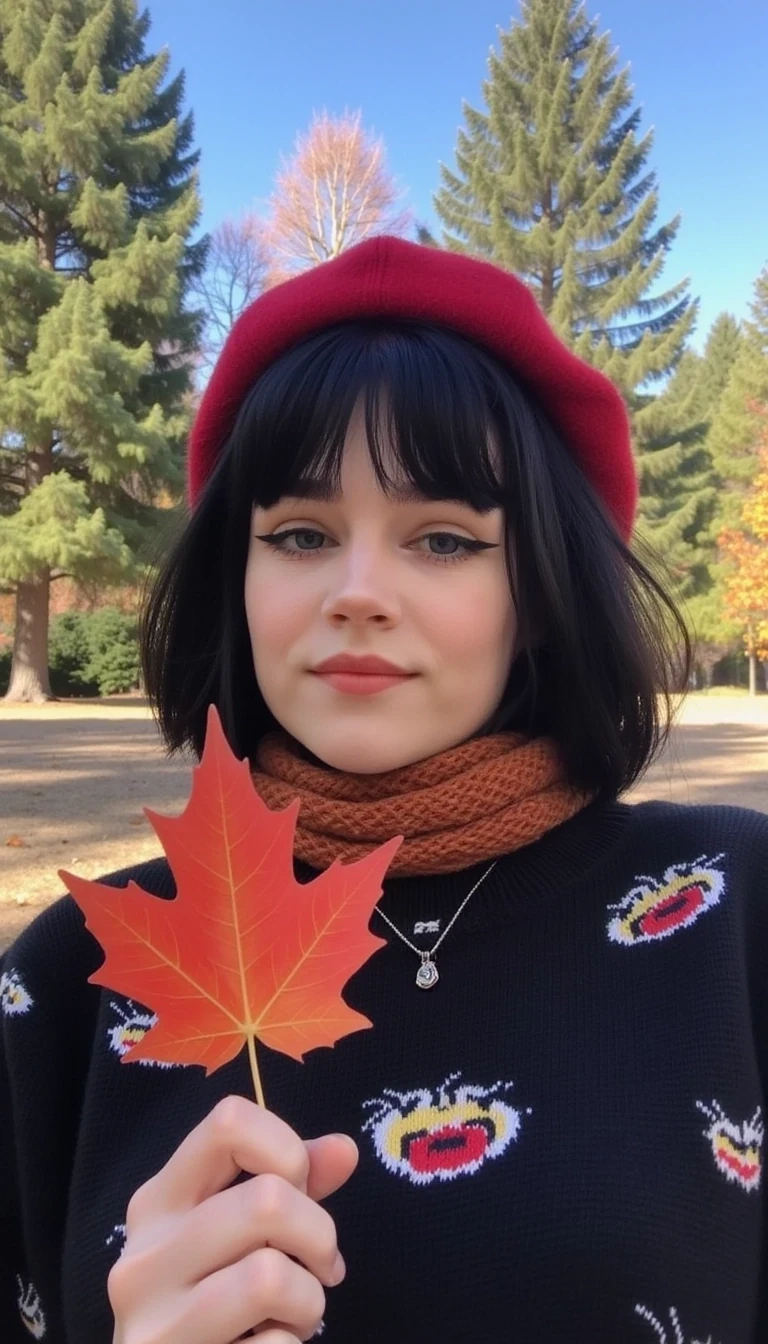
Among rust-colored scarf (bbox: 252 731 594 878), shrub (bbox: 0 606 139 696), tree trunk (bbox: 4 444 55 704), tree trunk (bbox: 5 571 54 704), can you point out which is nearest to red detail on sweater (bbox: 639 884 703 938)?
rust-colored scarf (bbox: 252 731 594 878)

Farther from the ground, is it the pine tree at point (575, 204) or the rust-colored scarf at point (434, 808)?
the pine tree at point (575, 204)

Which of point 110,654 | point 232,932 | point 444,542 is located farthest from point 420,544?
A: point 110,654

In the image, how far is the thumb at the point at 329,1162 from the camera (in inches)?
29.3

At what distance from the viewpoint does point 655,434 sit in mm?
27766

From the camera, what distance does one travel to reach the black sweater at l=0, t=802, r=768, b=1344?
0.99m

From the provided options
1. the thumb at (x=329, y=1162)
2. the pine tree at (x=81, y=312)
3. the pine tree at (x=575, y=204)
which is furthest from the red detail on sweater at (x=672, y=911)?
the pine tree at (x=575, y=204)

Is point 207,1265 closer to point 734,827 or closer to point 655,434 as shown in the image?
point 734,827

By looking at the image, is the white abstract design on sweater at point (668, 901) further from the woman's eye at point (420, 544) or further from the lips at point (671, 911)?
the woman's eye at point (420, 544)

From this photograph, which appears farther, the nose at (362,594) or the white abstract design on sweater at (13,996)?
the white abstract design on sweater at (13,996)

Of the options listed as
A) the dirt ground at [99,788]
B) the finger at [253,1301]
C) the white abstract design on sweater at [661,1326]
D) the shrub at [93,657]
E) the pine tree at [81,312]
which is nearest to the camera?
the finger at [253,1301]

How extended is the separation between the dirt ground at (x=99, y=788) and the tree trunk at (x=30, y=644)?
3.89 m

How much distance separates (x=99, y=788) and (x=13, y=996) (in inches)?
246

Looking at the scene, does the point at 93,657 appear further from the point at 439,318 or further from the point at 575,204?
the point at 439,318

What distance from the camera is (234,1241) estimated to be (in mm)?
710
